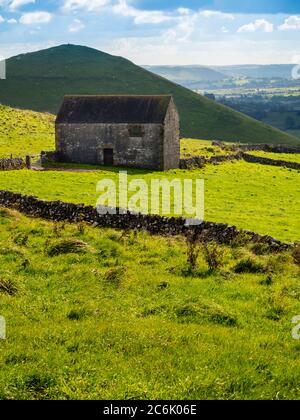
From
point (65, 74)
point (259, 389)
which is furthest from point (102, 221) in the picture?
point (65, 74)

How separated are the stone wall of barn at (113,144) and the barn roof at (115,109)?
2.32 ft

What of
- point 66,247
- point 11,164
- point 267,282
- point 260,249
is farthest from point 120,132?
point 267,282

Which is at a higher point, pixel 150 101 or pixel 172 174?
pixel 150 101

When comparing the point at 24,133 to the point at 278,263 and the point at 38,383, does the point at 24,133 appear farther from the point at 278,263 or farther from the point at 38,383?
the point at 38,383

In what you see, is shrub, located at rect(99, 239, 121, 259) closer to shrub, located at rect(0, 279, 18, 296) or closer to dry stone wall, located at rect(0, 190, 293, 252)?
dry stone wall, located at rect(0, 190, 293, 252)

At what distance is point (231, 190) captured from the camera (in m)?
43.5

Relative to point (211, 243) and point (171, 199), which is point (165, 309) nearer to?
point (211, 243)

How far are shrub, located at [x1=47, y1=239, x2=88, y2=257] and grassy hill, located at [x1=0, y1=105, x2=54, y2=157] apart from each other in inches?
1428

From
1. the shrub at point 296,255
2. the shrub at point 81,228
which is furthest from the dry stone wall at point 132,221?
the shrub at point 81,228

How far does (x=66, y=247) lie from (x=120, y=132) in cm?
3550

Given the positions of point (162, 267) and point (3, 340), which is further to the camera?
point (162, 267)

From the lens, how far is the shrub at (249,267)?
20062mm
